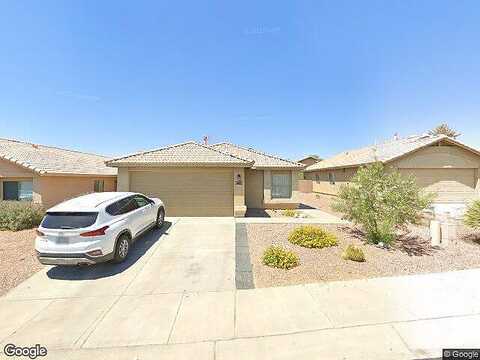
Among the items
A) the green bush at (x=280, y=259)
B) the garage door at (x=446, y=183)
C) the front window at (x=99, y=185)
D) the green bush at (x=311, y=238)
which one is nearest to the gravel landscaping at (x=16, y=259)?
the green bush at (x=280, y=259)

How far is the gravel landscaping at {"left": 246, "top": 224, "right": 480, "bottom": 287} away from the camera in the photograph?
19.9 ft

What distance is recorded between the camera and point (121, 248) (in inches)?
268

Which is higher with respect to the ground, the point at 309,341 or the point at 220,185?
the point at 220,185

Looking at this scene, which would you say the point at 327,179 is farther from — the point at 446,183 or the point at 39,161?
the point at 39,161

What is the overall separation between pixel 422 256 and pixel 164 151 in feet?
40.1

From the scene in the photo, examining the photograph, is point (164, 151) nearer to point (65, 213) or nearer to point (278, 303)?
point (65, 213)

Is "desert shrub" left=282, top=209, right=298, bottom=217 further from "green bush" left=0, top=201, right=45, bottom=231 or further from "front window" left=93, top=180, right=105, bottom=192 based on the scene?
"front window" left=93, top=180, right=105, bottom=192

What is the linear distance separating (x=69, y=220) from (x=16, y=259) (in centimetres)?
308

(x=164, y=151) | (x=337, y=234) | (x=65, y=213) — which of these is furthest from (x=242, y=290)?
(x=164, y=151)

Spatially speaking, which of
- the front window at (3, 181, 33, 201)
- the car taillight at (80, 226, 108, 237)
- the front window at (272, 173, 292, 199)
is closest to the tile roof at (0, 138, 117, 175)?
the front window at (3, 181, 33, 201)

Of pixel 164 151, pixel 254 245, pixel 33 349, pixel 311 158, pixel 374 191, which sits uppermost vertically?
pixel 311 158

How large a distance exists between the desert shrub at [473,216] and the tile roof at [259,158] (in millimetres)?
7722

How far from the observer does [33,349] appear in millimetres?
3680

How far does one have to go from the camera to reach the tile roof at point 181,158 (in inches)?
481
